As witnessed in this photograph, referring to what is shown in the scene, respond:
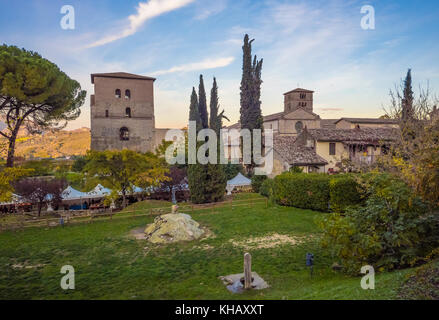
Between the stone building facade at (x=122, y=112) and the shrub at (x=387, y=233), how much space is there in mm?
39521

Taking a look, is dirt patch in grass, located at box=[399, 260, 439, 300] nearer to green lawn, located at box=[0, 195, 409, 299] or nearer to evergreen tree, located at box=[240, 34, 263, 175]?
green lawn, located at box=[0, 195, 409, 299]

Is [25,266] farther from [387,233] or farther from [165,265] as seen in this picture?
[387,233]

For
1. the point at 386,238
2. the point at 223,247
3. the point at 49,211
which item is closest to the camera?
the point at 386,238

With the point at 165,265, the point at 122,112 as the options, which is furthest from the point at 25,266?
the point at 122,112

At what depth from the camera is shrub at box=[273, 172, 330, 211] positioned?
17.8 meters

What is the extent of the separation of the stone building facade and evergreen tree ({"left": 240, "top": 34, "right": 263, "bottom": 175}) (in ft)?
58.8

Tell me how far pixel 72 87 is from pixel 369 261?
31.4m

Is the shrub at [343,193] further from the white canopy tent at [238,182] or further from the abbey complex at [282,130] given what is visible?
the white canopy tent at [238,182]

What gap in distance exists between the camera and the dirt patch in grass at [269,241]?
38.5 ft

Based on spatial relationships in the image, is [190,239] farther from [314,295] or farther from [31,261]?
[314,295]

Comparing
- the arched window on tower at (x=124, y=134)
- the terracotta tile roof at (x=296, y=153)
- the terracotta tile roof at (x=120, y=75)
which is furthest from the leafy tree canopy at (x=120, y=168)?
the terracotta tile roof at (x=120, y=75)

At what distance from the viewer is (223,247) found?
1167 centimetres

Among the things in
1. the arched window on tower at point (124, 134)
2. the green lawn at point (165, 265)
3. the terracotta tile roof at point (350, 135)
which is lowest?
the green lawn at point (165, 265)
